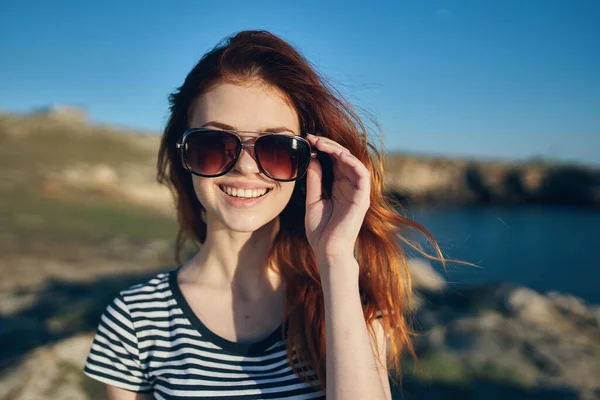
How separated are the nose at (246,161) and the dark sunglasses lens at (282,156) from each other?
0.04m

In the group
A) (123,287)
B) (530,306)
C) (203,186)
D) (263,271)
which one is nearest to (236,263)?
(263,271)

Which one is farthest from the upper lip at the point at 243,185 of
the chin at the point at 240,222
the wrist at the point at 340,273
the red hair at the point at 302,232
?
the wrist at the point at 340,273

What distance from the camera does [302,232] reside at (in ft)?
7.38

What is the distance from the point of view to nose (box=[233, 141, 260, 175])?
1848mm

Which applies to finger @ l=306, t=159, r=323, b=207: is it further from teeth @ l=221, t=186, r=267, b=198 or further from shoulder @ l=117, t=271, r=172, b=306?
shoulder @ l=117, t=271, r=172, b=306

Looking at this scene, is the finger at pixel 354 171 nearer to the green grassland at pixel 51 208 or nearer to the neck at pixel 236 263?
the neck at pixel 236 263

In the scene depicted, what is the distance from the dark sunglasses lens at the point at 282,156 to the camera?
1.83m

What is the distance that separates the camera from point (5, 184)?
52.9 ft

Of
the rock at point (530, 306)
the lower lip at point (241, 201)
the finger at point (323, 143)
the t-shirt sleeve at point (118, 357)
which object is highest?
the finger at point (323, 143)

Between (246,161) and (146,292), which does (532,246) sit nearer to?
(246,161)

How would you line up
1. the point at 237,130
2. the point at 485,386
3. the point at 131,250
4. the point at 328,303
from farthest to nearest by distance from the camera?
the point at 131,250
the point at 485,386
the point at 237,130
the point at 328,303

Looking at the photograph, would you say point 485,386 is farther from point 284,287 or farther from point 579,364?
point 284,287

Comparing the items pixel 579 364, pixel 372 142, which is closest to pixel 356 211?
pixel 372 142

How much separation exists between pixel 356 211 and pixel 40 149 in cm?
3257
